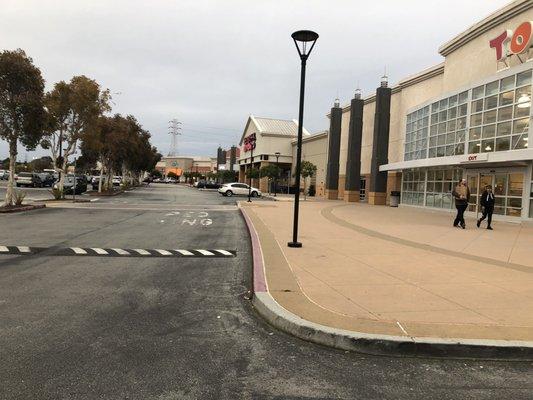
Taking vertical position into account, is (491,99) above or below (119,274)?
above

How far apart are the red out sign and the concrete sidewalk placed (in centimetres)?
1118

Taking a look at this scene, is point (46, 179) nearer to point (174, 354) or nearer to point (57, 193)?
point (57, 193)

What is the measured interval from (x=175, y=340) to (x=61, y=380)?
4.16 feet

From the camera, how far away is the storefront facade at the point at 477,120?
19.9 metres

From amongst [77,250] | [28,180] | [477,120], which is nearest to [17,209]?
[77,250]

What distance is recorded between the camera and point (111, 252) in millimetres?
10141

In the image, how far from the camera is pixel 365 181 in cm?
4228

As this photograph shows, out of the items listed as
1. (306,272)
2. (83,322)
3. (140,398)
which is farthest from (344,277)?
(140,398)

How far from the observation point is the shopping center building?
20.1 m

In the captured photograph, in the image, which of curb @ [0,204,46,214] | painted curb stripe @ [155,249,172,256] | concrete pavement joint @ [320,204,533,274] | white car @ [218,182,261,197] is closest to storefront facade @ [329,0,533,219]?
concrete pavement joint @ [320,204,533,274]

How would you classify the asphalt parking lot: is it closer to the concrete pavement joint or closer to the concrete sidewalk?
the concrete sidewalk

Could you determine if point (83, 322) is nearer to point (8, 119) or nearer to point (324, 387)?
point (324, 387)

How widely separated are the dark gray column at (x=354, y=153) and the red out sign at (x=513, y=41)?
18092 mm

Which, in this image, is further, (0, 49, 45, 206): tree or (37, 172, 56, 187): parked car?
(37, 172, 56, 187): parked car
